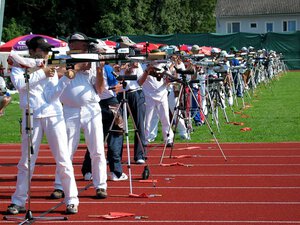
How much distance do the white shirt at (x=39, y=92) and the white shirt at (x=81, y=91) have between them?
0.89 metres

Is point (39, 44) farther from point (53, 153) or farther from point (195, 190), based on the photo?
point (195, 190)

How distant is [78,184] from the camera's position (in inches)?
491

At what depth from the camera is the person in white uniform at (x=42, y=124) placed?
376 inches

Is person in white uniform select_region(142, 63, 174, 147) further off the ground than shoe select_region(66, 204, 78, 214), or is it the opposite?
person in white uniform select_region(142, 63, 174, 147)

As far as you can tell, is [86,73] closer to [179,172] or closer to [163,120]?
[179,172]

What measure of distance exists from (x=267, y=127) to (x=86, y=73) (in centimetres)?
1182

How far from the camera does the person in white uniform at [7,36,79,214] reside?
9.55 meters

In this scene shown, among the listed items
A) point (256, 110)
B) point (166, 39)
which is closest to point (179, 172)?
point (256, 110)

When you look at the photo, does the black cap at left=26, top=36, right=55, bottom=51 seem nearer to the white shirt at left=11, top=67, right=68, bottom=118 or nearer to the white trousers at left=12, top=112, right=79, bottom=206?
the white shirt at left=11, top=67, right=68, bottom=118

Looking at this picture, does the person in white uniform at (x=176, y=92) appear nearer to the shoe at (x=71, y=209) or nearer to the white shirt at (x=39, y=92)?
the white shirt at (x=39, y=92)

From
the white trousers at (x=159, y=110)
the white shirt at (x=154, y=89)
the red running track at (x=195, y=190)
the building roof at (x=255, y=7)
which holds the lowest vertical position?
the red running track at (x=195, y=190)

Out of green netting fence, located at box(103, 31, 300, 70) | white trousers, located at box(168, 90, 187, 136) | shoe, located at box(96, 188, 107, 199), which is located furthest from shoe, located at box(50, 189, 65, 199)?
green netting fence, located at box(103, 31, 300, 70)

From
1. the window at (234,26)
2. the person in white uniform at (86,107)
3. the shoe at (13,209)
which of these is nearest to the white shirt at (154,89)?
the person in white uniform at (86,107)

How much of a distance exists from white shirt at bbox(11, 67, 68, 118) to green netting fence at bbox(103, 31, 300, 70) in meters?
47.9
